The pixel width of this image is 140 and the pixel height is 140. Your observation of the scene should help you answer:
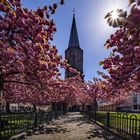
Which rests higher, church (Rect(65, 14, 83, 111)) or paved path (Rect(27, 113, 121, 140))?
church (Rect(65, 14, 83, 111))

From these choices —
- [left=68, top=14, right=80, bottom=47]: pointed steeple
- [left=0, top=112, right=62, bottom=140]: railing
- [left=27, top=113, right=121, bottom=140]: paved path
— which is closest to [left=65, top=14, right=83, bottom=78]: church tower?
[left=68, top=14, right=80, bottom=47]: pointed steeple

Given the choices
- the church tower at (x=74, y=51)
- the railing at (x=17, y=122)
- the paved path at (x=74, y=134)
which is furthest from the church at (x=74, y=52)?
the railing at (x=17, y=122)

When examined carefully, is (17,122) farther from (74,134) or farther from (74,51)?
(74,51)

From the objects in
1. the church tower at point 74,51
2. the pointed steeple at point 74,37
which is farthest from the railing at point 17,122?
the church tower at point 74,51

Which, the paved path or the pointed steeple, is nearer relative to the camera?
the paved path

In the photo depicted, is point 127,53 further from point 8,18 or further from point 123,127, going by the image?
point 123,127

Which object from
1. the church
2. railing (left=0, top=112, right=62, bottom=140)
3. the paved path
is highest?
the church

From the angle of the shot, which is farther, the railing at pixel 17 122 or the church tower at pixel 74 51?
the church tower at pixel 74 51

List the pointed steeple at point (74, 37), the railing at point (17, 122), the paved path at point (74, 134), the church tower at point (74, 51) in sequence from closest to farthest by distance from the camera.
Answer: the paved path at point (74, 134) < the railing at point (17, 122) < the pointed steeple at point (74, 37) < the church tower at point (74, 51)

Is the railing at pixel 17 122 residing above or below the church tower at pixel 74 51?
A: below

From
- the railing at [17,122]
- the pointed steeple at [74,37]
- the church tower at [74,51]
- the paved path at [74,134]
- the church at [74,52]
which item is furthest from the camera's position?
the church tower at [74,51]

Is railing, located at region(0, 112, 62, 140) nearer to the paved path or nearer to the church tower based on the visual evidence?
the paved path

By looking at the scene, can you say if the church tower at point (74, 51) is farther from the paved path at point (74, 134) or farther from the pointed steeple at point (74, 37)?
the paved path at point (74, 134)

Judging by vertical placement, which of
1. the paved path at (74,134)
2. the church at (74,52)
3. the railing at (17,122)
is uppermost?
the church at (74,52)
